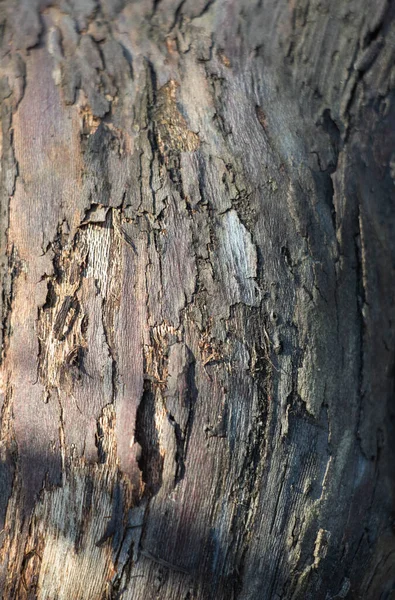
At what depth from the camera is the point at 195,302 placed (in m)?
1.56

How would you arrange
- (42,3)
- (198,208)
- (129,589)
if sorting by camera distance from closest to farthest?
(129,589) < (198,208) < (42,3)

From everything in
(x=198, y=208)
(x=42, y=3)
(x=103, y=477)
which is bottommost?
Result: (x=103, y=477)

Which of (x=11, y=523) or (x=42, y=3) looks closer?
(x=11, y=523)

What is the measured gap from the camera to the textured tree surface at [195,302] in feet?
4.95

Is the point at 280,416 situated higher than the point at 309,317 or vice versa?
the point at 309,317

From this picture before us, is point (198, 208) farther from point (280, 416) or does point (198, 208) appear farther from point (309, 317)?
point (280, 416)

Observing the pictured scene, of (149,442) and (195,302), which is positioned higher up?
(195,302)

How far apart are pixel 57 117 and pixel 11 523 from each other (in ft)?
4.10

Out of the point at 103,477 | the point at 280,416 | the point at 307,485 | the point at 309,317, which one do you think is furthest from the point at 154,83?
the point at 307,485

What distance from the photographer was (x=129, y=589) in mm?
1484

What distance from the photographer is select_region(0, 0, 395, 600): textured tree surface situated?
4.95 feet

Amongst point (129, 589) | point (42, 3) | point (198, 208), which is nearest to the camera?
point (129, 589)

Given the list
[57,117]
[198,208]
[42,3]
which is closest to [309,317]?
[198,208]

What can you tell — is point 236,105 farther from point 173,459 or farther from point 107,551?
point 107,551
